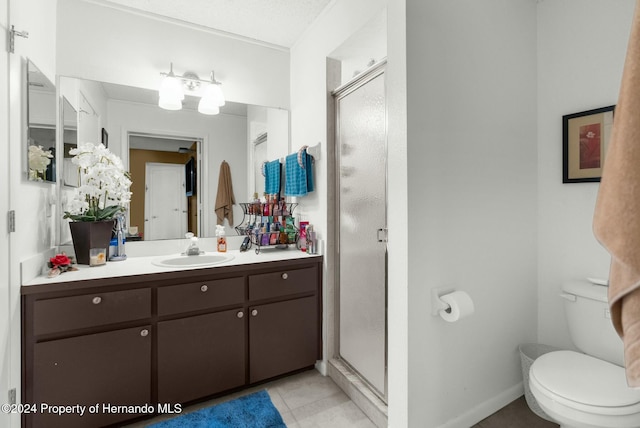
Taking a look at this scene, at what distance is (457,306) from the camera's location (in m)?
1.42

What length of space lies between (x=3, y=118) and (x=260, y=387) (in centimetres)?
198

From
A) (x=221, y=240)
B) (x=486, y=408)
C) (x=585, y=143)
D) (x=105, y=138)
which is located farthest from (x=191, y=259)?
(x=585, y=143)

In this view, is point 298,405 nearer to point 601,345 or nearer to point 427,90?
point 601,345

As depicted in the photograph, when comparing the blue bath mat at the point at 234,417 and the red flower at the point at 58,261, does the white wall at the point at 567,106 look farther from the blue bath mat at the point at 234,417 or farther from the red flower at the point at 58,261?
the red flower at the point at 58,261

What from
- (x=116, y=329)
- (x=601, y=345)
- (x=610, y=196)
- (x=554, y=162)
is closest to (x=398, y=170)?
(x=610, y=196)

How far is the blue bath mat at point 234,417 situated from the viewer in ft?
5.50

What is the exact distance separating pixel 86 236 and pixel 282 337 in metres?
1.35

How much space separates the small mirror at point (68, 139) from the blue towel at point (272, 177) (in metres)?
1.32

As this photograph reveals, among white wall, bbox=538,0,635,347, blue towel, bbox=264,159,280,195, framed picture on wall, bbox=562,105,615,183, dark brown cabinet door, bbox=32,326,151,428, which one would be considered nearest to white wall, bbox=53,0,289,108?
blue towel, bbox=264,159,280,195

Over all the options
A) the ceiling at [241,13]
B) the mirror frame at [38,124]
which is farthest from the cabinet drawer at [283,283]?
the ceiling at [241,13]

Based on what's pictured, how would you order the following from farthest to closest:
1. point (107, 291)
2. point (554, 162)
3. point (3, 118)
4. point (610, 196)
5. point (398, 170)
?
1. point (554, 162)
2. point (107, 291)
3. point (398, 170)
4. point (3, 118)
5. point (610, 196)

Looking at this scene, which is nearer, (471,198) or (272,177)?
(471,198)

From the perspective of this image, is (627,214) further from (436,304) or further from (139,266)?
(139,266)

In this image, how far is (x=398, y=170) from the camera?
4.78 ft
